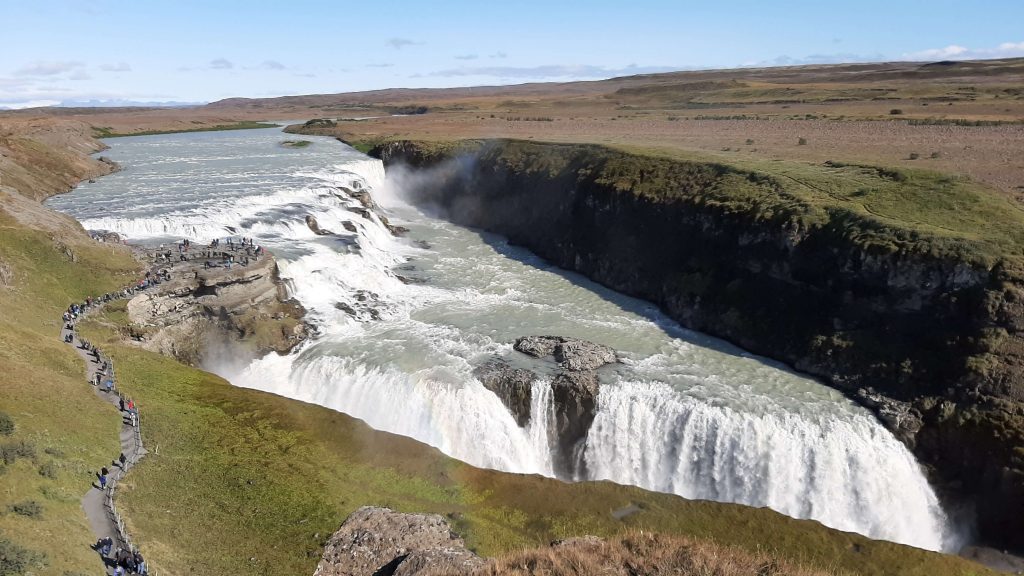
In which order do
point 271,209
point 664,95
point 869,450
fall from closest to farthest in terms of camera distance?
point 869,450 → point 271,209 → point 664,95

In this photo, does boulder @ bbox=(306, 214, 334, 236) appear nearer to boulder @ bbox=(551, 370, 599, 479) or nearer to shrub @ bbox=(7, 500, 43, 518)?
boulder @ bbox=(551, 370, 599, 479)

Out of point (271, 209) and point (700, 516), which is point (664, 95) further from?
point (700, 516)

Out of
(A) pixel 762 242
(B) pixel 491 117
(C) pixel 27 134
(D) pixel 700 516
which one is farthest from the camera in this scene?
(B) pixel 491 117

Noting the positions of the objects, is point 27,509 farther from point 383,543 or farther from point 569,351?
point 569,351

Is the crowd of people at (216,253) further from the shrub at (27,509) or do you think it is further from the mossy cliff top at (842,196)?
the mossy cliff top at (842,196)

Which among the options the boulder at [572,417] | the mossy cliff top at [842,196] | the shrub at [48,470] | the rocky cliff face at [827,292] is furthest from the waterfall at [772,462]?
the shrub at [48,470]

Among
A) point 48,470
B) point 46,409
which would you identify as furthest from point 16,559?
point 46,409

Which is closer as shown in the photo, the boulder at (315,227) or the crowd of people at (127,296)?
the crowd of people at (127,296)

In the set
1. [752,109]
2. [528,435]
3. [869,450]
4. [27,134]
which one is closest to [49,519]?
[528,435]
